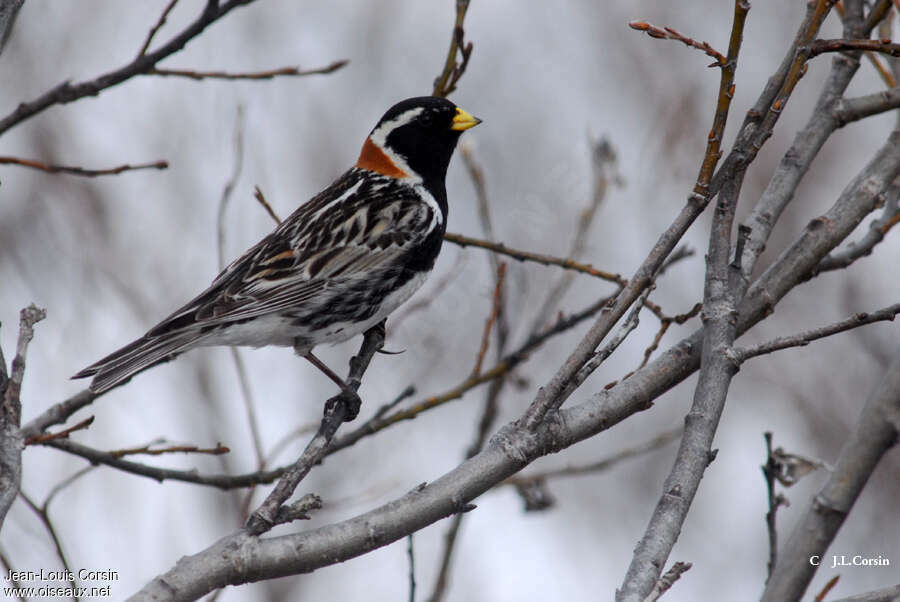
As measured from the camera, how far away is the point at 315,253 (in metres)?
6.50

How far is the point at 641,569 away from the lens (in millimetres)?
3213

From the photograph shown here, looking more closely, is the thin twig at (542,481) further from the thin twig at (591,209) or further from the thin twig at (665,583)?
the thin twig at (665,583)

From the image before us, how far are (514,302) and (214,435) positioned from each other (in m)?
6.30

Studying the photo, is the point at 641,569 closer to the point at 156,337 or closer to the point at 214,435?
the point at 156,337

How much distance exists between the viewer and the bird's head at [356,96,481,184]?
710 cm

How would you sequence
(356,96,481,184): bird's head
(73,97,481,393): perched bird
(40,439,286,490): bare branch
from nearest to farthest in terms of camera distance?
(40,439,286,490): bare branch, (73,97,481,393): perched bird, (356,96,481,184): bird's head

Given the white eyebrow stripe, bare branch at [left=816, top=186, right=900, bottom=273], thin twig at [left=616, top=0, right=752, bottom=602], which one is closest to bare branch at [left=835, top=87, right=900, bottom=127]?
bare branch at [left=816, top=186, right=900, bottom=273]

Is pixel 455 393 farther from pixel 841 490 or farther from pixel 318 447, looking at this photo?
pixel 841 490

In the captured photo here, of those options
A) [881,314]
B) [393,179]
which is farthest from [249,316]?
[881,314]

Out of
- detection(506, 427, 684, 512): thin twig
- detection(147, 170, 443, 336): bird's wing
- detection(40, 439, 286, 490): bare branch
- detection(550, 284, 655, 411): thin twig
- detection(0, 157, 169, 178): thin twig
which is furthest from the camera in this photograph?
Result: detection(506, 427, 684, 512): thin twig

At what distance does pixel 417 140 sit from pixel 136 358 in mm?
2755

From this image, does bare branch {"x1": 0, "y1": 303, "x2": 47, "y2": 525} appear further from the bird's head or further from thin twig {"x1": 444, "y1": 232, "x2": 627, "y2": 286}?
the bird's head

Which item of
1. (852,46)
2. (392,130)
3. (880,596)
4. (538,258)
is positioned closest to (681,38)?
(852,46)

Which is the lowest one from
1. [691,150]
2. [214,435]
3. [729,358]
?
[729,358]
